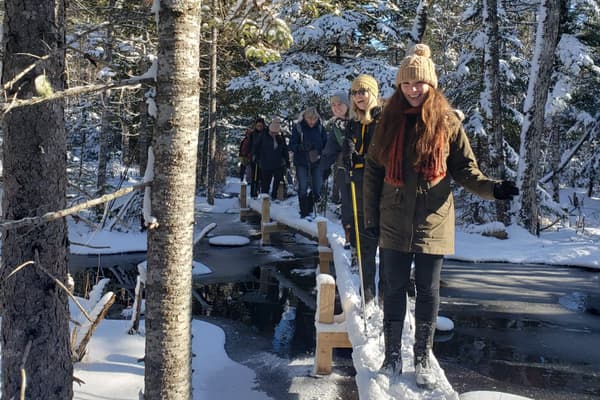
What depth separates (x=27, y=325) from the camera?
3.10 m

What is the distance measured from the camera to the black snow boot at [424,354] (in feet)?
10.8

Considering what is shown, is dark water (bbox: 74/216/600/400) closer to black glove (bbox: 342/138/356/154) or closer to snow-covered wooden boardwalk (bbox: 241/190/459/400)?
snow-covered wooden boardwalk (bbox: 241/190/459/400)

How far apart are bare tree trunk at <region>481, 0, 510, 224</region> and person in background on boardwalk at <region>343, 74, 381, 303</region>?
8.86m

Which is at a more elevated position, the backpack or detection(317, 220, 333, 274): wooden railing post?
the backpack

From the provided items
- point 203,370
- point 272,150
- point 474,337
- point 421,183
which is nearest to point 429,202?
point 421,183

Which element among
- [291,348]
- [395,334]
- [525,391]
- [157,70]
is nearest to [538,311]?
[525,391]

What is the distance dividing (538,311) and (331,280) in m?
3.47

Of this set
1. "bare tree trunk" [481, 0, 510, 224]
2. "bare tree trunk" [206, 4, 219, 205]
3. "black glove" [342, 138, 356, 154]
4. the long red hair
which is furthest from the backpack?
the long red hair

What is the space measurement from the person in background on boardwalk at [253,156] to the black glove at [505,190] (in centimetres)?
892

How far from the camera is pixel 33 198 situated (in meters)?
3.02

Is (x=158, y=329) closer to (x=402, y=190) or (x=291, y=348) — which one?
(x=402, y=190)

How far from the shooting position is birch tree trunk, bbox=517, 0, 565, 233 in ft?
38.5

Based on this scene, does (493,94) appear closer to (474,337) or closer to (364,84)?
(474,337)

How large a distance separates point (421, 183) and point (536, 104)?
1039 centimetres
